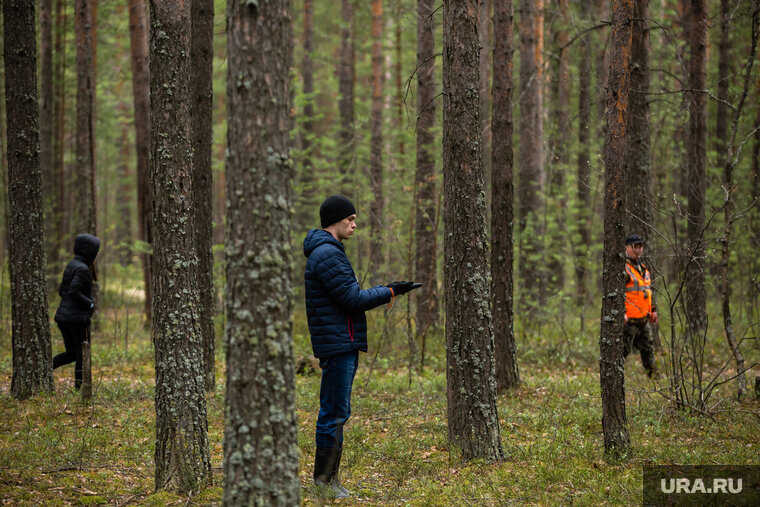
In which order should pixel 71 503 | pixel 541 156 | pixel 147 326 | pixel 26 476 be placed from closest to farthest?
pixel 71 503, pixel 26 476, pixel 147 326, pixel 541 156

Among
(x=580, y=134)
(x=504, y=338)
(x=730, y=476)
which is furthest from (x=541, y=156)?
(x=730, y=476)

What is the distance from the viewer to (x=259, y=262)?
11.8ft

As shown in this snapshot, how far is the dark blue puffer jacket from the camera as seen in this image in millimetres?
4930

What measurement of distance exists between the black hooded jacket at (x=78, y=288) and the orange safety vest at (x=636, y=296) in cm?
807

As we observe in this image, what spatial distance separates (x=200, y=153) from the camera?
848cm

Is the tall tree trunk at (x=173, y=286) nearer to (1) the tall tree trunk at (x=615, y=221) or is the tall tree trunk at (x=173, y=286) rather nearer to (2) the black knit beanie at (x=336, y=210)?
(2) the black knit beanie at (x=336, y=210)

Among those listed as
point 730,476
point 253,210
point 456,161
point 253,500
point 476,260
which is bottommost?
point 730,476

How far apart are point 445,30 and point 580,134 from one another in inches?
475

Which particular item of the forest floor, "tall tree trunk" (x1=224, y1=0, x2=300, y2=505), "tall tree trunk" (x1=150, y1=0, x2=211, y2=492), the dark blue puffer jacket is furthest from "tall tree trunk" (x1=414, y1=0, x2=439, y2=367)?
"tall tree trunk" (x1=224, y1=0, x2=300, y2=505)

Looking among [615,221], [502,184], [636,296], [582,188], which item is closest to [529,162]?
[582,188]

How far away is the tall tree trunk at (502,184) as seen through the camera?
870cm

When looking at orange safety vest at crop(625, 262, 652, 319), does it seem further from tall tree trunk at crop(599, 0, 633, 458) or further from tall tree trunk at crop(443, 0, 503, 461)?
tall tree trunk at crop(443, 0, 503, 461)

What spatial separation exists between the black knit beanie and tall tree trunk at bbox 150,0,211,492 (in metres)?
1.18

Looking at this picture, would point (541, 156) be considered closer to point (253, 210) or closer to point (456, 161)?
point (456, 161)
